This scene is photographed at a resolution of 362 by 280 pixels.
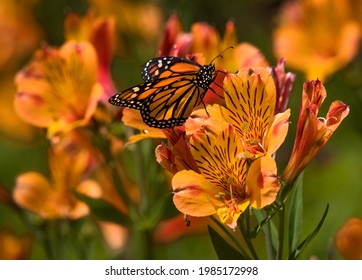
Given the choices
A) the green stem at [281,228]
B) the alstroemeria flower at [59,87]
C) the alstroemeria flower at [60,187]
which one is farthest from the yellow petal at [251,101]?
the alstroemeria flower at [60,187]

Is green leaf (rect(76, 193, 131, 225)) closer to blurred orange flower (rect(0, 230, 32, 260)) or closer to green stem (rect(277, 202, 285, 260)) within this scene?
blurred orange flower (rect(0, 230, 32, 260))

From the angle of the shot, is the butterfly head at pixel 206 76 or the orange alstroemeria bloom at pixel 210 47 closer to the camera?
the butterfly head at pixel 206 76

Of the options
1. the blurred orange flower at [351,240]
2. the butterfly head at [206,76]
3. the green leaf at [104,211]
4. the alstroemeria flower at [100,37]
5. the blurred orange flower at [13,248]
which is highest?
the butterfly head at [206,76]

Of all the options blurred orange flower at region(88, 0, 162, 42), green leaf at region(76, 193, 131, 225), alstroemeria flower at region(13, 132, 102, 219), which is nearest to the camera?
green leaf at region(76, 193, 131, 225)

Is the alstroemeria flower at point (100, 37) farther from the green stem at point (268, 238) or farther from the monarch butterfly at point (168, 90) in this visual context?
the green stem at point (268, 238)

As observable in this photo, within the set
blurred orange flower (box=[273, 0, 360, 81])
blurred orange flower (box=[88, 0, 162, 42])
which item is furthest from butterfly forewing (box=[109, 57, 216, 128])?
blurred orange flower (box=[88, 0, 162, 42])

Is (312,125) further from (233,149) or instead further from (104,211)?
(104,211)
